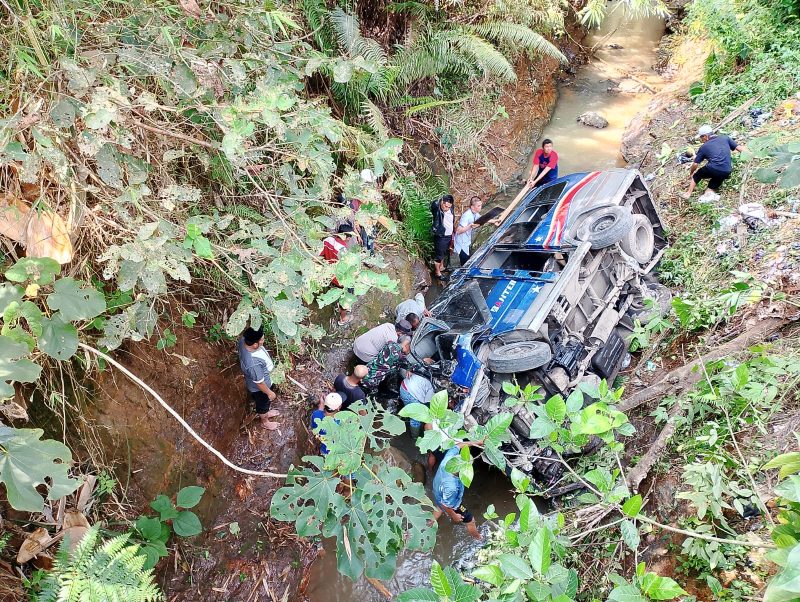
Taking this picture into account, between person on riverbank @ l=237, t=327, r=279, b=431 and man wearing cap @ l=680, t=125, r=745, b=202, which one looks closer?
person on riverbank @ l=237, t=327, r=279, b=431

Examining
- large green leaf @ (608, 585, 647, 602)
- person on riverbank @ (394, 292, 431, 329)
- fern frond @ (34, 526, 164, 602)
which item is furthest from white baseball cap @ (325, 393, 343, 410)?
large green leaf @ (608, 585, 647, 602)

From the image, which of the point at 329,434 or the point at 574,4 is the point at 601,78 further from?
the point at 329,434

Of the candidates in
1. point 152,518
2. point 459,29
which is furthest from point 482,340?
point 459,29

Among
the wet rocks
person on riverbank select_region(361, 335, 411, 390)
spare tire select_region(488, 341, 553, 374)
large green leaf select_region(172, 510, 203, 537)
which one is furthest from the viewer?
the wet rocks

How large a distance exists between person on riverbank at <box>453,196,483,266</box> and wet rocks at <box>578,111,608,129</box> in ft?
15.8

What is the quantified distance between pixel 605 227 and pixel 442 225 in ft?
7.12

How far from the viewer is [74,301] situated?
240 cm

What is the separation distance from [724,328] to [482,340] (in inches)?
88.7

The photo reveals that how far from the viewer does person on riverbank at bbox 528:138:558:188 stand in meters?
7.59

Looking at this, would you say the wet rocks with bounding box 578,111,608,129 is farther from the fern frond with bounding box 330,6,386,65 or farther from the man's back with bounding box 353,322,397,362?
the man's back with bounding box 353,322,397,362

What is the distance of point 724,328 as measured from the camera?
464 cm

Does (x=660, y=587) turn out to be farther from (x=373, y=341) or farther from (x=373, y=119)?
(x=373, y=119)

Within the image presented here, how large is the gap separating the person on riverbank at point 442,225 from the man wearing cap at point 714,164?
327cm

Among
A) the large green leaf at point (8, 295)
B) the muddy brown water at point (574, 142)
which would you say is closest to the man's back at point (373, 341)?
the muddy brown water at point (574, 142)
